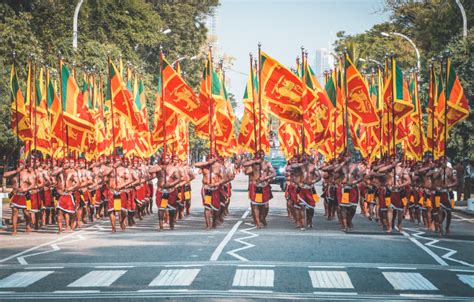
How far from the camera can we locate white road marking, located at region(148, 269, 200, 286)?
13070mm

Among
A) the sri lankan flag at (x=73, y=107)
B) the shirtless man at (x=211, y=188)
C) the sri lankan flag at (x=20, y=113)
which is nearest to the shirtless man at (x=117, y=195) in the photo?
the sri lankan flag at (x=73, y=107)

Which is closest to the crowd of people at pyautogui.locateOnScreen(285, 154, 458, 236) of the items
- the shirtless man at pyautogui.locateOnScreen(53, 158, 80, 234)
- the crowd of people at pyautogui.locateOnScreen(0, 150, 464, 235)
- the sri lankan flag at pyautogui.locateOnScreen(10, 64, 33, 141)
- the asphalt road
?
the crowd of people at pyautogui.locateOnScreen(0, 150, 464, 235)

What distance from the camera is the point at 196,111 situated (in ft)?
82.6

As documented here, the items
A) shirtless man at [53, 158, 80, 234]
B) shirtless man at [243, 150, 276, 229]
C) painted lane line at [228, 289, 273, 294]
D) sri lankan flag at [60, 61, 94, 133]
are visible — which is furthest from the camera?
sri lankan flag at [60, 61, 94, 133]

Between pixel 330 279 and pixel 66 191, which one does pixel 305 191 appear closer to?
pixel 66 191

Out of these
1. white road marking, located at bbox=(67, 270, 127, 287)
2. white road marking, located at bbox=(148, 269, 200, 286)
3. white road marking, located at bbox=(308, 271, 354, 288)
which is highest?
white road marking, located at bbox=(67, 270, 127, 287)

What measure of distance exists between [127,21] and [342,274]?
4123 cm

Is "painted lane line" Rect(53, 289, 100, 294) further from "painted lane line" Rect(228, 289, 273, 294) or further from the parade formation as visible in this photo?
the parade formation

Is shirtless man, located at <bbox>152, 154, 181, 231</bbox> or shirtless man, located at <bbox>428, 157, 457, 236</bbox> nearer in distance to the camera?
shirtless man, located at <bbox>428, 157, 457, 236</bbox>

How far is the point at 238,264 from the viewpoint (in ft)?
50.3

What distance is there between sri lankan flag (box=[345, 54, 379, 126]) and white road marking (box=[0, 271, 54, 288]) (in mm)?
12738

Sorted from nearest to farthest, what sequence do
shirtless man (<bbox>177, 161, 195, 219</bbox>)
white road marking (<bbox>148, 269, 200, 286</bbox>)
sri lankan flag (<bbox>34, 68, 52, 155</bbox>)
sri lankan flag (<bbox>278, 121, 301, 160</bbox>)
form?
white road marking (<bbox>148, 269, 200, 286</bbox>) < shirtless man (<bbox>177, 161, 195, 219</bbox>) < sri lankan flag (<bbox>34, 68, 52, 155</bbox>) < sri lankan flag (<bbox>278, 121, 301, 160</bbox>)

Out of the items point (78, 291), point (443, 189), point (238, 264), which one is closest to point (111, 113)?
point (443, 189)

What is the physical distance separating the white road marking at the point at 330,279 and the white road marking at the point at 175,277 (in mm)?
1757
